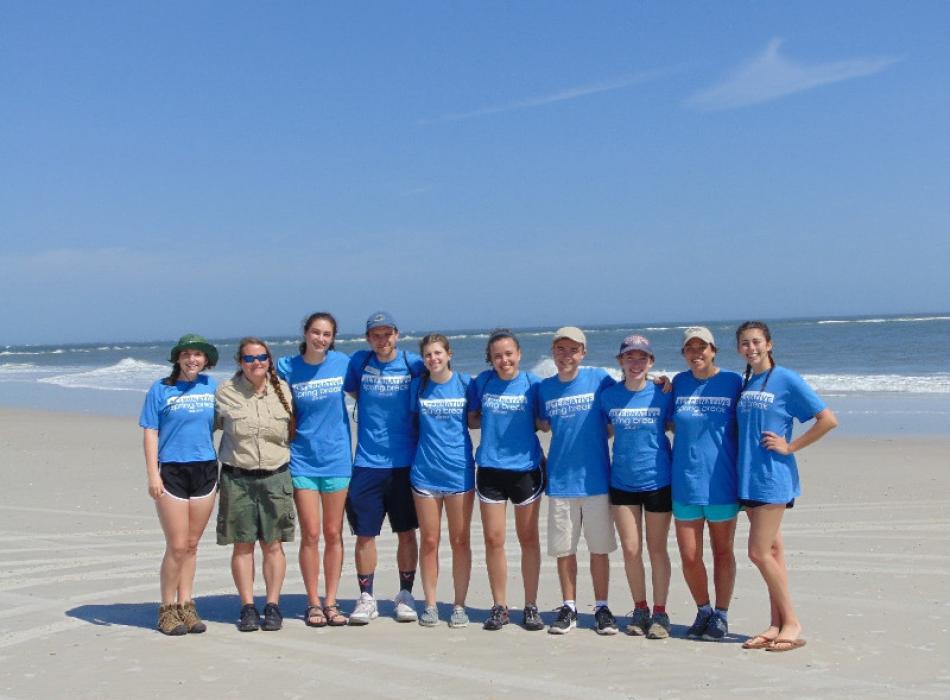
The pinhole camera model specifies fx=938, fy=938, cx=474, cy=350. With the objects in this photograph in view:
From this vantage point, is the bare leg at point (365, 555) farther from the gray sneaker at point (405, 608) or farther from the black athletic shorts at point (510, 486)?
the black athletic shorts at point (510, 486)

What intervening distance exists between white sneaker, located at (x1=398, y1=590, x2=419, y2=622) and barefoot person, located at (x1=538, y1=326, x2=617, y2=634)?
90 centimetres

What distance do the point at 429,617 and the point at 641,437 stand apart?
1734mm

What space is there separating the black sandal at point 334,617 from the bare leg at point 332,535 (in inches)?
1.4

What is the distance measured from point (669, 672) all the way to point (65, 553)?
5371 mm

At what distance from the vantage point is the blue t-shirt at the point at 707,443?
17.5 ft

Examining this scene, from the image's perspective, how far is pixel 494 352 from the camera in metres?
5.83

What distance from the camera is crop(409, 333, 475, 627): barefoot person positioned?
5.77m

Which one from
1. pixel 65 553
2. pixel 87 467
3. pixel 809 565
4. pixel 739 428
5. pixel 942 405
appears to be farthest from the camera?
pixel 942 405

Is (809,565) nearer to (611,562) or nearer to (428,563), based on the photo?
(611,562)

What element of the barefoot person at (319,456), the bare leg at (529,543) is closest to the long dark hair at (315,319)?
the barefoot person at (319,456)

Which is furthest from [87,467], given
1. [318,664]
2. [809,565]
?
[809,565]

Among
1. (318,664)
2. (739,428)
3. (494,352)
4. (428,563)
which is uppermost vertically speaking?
(494,352)

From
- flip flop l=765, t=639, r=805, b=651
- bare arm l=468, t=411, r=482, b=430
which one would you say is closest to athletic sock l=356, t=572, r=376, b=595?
bare arm l=468, t=411, r=482, b=430

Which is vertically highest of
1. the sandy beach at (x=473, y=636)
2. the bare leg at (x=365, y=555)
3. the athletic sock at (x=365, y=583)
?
the bare leg at (x=365, y=555)
